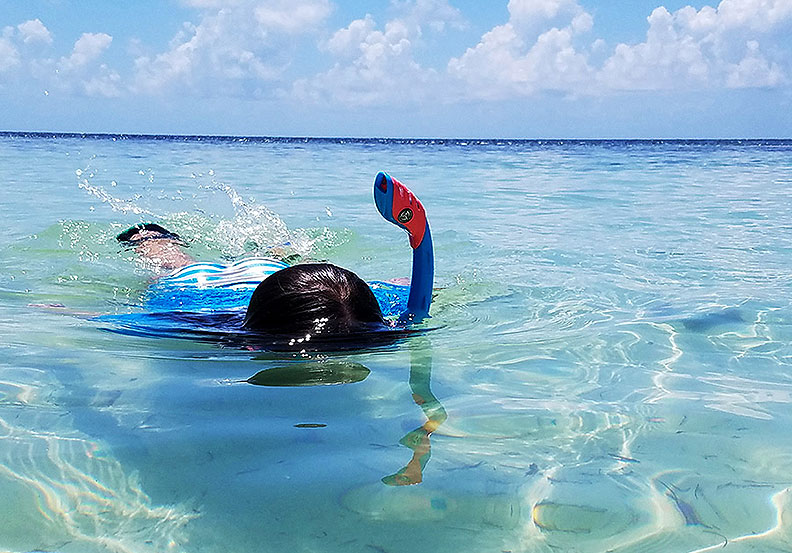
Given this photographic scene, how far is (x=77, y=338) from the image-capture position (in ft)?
9.36

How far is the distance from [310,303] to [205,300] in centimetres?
100

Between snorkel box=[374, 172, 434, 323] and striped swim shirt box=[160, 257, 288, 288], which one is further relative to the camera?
striped swim shirt box=[160, 257, 288, 288]

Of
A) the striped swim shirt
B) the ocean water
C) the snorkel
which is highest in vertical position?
the snorkel

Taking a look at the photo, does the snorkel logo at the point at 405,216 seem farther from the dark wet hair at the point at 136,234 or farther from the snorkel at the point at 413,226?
the dark wet hair at the point at 136,234

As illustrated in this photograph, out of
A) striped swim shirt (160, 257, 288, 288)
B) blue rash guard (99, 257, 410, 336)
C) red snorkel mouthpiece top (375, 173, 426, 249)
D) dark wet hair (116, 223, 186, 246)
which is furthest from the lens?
dark wet hair (116, 223, 186, 246)

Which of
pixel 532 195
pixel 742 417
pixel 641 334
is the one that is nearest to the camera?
pixel 742 417

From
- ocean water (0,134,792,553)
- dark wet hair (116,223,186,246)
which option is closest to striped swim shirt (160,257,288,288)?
ocean water (0,134,792,553)

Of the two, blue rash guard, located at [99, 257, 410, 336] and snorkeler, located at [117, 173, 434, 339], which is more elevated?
snorkeler, located at [117, 173, 434, 339]

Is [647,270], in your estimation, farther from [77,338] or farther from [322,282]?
[77,338]

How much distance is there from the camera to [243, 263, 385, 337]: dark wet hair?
267 cm

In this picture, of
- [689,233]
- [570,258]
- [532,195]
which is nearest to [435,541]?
[570,258]

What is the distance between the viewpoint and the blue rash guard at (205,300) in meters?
2.98

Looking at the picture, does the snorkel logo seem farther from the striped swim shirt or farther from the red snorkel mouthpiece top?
the striped swim shirt

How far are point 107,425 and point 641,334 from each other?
2.04 m
